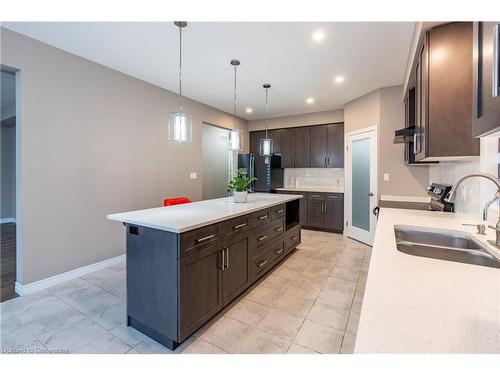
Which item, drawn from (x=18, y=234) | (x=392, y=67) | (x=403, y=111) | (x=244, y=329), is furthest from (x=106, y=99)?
(x=403, y=111)

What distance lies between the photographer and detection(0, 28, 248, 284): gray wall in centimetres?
250

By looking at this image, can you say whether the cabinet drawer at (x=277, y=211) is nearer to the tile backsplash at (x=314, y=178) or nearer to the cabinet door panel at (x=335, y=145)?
the cabinet door panel at (x=335, y=145)

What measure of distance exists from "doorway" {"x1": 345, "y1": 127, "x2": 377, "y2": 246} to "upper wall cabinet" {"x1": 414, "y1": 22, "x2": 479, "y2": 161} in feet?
7.89

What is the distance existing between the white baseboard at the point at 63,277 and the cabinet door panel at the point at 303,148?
13.5ft

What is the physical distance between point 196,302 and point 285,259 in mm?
1945

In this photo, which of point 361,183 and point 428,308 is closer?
point 428,308

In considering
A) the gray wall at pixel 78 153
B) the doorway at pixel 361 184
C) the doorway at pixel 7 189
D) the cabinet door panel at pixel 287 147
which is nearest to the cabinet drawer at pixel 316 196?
the doorway at pixel 361 184

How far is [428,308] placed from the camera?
0.67 m

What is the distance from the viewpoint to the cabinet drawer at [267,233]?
2.54m

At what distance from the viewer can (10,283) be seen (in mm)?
2693

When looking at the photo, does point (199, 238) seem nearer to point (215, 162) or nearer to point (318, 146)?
point (318, 146)

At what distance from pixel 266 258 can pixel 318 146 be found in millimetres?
3439

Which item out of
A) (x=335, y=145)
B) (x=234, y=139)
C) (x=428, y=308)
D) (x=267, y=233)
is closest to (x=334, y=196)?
(x=335, y=145)
